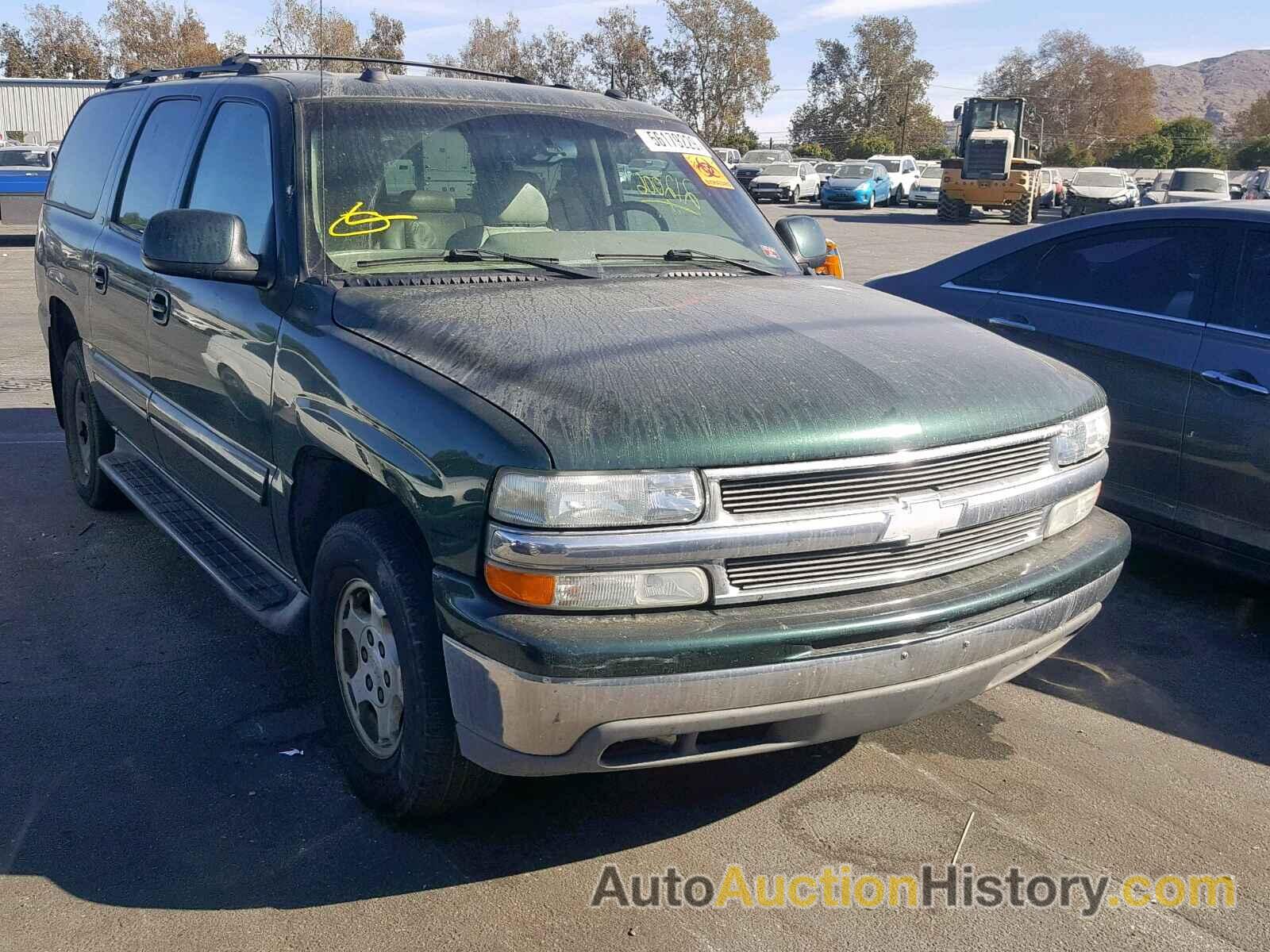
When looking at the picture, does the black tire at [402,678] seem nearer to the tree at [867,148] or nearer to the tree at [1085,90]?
the tree at [867,148]

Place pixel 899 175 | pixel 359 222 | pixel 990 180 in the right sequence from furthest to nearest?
pixel 899 175 < pixel 990 180 < pixel 359 222

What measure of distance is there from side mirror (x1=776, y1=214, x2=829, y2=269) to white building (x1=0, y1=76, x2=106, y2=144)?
3815cm

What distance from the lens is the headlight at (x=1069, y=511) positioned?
3.24 m

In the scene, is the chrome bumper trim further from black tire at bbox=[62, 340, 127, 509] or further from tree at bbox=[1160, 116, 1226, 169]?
tree at bbox=[1160, 116, 1226, 169]

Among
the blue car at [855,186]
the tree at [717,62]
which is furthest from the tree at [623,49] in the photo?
the blue car at [855,186]

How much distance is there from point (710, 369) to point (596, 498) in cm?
54

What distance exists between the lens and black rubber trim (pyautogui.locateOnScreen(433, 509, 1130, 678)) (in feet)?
8.28

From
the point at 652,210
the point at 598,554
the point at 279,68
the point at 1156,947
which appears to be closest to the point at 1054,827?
the point at 1156,947

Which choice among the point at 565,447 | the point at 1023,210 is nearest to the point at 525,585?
the point at 565,447

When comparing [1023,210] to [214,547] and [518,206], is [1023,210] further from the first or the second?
[214,547]

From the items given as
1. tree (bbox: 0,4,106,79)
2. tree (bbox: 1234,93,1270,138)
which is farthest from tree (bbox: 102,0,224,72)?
tree (bbox: 1234,93,1270,138)

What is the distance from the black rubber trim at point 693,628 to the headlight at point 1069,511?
0.42 m

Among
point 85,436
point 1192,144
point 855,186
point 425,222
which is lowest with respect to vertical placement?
point 85,436

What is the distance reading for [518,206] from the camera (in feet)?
12.6
